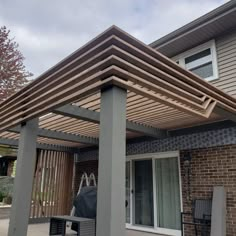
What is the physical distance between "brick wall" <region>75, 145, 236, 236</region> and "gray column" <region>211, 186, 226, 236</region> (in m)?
0.32

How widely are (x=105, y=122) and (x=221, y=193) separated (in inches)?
157

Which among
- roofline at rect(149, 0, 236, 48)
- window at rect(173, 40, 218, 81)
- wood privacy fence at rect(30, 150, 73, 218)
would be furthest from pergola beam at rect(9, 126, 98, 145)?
window at rect(173, 40, 218, 81)

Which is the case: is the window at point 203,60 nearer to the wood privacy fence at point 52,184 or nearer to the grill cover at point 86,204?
the grill cover at point 86,204

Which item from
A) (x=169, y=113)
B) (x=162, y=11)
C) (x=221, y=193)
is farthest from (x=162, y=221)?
(x=162, y=11)

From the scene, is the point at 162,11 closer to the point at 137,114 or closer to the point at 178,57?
the point at 178,57

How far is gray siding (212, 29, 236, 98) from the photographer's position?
659cm

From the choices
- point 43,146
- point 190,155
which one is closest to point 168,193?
point 190,155

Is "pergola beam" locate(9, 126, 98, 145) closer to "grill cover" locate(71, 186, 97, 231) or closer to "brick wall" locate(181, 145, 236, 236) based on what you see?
"grill cover" locate(71, 186, 97, 231)

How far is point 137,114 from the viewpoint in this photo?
5539mm

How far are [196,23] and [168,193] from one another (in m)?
4.60

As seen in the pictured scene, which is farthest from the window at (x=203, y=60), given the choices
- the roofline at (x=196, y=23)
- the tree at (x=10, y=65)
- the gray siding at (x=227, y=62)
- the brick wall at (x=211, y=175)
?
the tree at (x=10, y=65)

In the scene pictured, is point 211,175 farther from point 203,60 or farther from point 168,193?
point 203,60

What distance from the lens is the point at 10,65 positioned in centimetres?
1792

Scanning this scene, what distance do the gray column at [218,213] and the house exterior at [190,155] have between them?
34 cm
